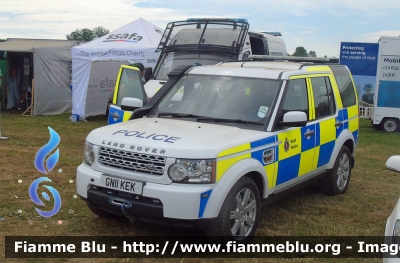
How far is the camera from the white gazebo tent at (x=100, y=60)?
1430cm

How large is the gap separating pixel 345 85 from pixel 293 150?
222 centimetres

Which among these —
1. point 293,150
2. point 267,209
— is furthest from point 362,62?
point 293,150

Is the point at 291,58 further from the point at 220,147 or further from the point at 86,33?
the point at 86,33

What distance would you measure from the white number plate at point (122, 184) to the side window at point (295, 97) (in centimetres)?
182

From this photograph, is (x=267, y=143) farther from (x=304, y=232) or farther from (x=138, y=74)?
(x=138, y=74)

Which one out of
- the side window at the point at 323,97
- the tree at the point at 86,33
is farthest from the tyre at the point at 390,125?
the tree at the point at 86,33

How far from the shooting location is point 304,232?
5266 millimetres

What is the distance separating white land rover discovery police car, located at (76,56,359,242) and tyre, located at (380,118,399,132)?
8.44 meters

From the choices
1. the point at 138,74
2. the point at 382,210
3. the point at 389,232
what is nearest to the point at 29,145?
the point at 138,74

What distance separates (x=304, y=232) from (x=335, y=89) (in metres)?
2.35

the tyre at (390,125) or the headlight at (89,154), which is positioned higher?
the headlight at (89,154)

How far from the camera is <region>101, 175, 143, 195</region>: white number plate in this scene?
432 cm

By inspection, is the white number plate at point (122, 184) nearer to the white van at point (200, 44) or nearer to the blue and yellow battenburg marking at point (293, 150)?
the blue and yellow battenburg marking at point (293, 150)

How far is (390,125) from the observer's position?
14.5 metres
